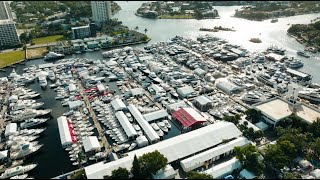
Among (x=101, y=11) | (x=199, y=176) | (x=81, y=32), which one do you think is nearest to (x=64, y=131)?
(x=199, y=176)

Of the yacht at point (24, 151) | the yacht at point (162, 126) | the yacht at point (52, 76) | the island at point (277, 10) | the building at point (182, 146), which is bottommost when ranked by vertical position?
the yacht at point (24, 151)

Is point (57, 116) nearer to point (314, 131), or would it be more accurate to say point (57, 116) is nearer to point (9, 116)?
point (9, 116)

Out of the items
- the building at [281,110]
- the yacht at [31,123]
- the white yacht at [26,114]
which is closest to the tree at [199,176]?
the building at [281,110]

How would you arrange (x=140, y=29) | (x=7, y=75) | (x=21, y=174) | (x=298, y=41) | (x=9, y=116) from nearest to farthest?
(x=21, y=174) < (x=9, y=116) < (x=7, y=75) < (x=298, y=41) < (x=140, y=29)

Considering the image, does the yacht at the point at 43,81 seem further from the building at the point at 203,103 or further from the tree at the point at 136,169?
the tree at the point at 136,169

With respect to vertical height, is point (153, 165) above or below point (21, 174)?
above

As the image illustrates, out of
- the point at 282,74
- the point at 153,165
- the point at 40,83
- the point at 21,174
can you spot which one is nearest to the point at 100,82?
the point at 40,83
